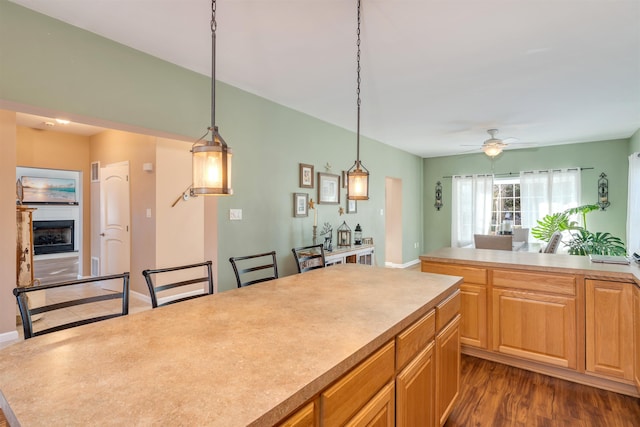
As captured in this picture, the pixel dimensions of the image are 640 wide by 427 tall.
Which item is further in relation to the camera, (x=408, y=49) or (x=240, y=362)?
(x=408, y=49)

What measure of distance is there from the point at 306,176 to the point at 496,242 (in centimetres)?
283

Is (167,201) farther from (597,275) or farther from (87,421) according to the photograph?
(597,275)

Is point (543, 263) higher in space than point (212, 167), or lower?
lower

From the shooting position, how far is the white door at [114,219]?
4.67 m

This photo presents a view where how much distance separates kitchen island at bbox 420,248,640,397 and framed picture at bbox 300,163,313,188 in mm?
1922

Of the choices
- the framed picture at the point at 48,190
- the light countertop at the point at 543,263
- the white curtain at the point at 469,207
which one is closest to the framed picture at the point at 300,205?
the light countertop at the point at 543,263

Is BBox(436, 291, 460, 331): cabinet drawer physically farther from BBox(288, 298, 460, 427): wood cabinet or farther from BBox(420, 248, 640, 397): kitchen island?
BBox(420, 248, 640, 397): kitchen island

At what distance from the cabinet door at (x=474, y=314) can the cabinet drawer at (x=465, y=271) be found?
50 mm

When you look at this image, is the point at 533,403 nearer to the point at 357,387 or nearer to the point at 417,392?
the point at 417,392

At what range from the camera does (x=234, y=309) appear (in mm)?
1418

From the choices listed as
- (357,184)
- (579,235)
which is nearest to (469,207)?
(579,235)

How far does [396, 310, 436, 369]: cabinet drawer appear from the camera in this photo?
1.31m

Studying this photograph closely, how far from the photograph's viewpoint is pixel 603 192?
18.6 ft

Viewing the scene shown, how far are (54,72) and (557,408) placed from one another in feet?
13.1
